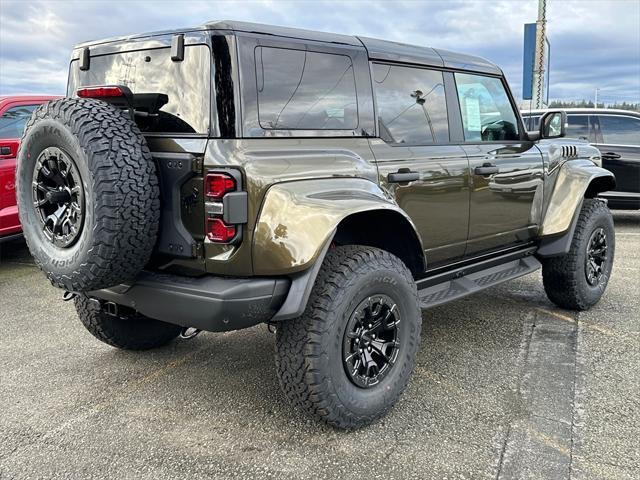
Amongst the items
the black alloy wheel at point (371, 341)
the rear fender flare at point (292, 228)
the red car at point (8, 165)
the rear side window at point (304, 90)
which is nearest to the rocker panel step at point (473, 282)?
the black alloy wheel at point (371, 341)

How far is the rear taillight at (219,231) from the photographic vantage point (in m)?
2.45

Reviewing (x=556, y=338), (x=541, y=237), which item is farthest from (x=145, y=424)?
(x=541, y=237)

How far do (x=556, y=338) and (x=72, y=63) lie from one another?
3.58m

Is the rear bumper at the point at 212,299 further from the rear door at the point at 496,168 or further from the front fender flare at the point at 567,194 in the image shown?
the front fender flare at the point at 567,194

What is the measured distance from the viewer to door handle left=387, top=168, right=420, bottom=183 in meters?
3.08

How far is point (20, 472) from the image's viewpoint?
249 centimetres

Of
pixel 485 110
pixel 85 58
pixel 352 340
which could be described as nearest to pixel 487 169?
pixel 485 110

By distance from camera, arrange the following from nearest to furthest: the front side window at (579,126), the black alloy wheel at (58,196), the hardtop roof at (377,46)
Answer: the black alloy wheel at (58,196)
the hardtop roof at (377,46)
the front side window at (579,126)

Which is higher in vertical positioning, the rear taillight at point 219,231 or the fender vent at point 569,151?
the fender vent at point 569,151

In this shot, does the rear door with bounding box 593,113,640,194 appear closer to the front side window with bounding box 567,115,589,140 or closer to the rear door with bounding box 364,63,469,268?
the front side window with bounding box 567,115,589,140

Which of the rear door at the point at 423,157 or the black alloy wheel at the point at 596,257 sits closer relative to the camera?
the rear door at the point at 423,157

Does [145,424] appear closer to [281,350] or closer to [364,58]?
[281,350]

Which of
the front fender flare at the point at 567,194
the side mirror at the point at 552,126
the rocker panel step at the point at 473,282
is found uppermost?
the side mirror at the point at 552,126

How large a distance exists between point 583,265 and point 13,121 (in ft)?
18.8
